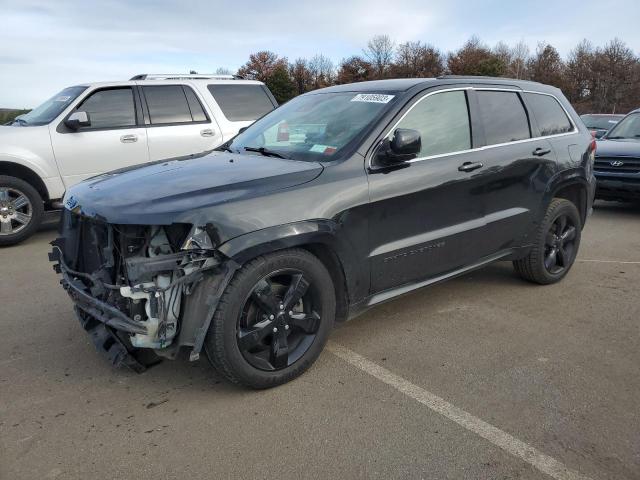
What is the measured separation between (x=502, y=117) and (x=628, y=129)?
6.36 metres

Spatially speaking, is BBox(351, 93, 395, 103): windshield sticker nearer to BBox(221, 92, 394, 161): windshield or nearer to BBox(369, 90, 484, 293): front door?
BBox(221, 92, 394, 161): windshield

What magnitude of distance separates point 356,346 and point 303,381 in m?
Answer: 0.60

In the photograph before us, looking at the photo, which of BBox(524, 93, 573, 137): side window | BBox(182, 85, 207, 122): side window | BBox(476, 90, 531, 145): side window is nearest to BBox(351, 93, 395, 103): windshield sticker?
BBox(476, 90, 531, 145): side window

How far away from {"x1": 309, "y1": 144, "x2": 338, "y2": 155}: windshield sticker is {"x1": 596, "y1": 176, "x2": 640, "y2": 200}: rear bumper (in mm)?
6393

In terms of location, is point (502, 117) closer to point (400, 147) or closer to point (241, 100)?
point (400, 147)

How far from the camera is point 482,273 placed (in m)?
5.28

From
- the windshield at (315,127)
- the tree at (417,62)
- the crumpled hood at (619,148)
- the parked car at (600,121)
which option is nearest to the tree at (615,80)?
the tree at (417,62)

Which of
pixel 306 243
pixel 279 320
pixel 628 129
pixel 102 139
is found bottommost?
pixel 279 320

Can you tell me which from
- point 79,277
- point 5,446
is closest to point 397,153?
point 79,277

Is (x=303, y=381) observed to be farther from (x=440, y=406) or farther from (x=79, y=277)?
(x=79, y=277)

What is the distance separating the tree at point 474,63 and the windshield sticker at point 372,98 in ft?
130

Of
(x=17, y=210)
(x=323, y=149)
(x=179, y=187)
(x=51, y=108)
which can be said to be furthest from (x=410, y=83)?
(x=51, y=108)

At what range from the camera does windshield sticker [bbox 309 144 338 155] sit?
347 centimetres

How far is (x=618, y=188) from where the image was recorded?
8.16 metres
